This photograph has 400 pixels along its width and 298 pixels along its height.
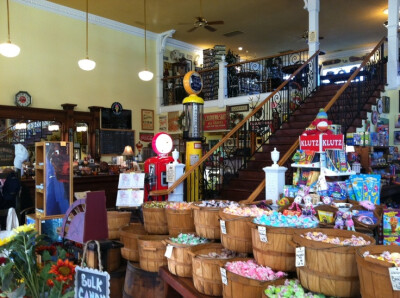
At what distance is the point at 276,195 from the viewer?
194 inches

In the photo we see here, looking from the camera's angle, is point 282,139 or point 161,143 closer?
point 161,143

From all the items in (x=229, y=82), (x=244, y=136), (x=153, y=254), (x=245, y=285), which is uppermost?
(x=229, y=82)

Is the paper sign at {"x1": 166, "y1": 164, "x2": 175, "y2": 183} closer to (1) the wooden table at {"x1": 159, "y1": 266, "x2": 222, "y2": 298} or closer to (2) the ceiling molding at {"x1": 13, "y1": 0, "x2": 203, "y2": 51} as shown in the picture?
(1) the wooden table at {"x1": 159, "y1": 266, "x2": 222, "y2": 298}

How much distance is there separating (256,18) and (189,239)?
10.7 meters

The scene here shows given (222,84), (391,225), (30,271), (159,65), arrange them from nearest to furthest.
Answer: (30,271) < (391,225) < (222,84) < (159,65)

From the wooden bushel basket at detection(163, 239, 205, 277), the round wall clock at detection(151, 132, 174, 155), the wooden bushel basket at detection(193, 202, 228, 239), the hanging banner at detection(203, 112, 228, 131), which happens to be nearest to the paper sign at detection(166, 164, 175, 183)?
the round wall clock at detection(151, 132, 174, 155)

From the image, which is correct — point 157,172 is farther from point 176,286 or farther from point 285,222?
point 285,222

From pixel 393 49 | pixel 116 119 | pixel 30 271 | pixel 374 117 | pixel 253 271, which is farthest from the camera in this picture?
pixel 116 119

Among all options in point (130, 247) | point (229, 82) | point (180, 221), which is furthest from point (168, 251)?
point (229, 82)

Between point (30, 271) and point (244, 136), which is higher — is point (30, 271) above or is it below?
below

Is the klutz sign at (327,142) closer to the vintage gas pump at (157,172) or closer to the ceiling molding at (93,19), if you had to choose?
the vintage gas pump at (157,172)

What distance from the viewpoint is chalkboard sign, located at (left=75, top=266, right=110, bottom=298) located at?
1.57 metres

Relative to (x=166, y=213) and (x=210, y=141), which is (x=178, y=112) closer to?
(x=210, y=141)

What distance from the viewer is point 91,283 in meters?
1.60
